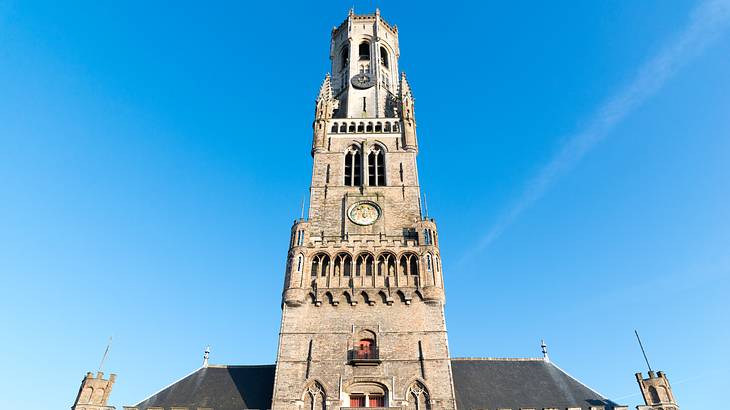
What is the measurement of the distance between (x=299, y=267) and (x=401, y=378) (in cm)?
952

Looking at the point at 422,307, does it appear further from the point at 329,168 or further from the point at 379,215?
the point at 329,168

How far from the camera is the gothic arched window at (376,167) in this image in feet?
130

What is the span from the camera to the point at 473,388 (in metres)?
31.2

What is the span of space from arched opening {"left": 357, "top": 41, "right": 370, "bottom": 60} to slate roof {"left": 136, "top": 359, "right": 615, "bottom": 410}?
3232cm

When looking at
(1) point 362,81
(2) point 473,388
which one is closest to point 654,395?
(2) point 473,388

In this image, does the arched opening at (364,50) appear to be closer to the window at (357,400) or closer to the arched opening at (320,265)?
the arched opening at (320,265)

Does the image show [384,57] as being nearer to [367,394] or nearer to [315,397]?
[367,394]

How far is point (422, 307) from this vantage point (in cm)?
3097

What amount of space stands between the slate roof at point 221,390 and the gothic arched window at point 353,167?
14.8 meters

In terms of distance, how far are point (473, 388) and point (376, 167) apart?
1797 cm

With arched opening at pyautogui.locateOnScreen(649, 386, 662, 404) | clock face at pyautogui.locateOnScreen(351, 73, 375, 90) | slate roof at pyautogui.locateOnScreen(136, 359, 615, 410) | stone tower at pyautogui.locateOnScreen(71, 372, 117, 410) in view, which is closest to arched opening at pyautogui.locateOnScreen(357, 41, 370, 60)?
clock face at pyautogui.locateOnScreen(351, 73, 375, 90)

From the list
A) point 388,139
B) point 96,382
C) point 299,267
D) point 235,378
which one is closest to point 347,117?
point 388,139

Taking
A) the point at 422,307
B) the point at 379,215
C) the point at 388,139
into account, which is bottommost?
the point at 422,307

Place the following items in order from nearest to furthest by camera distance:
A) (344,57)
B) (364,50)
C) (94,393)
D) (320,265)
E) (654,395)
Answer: (94,393) → (654,395) → (320,265) → (344,57) → (364,50)
